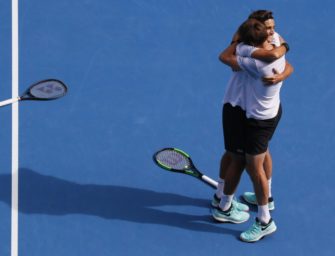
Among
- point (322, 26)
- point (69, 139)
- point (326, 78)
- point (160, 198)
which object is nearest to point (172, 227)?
point (160, 198)

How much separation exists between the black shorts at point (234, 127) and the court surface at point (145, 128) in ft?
2.67

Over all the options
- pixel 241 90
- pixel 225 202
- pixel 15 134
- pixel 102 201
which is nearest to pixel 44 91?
pixel 15 134

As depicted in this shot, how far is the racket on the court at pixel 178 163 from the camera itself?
6289mm

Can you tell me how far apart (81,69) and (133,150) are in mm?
1205

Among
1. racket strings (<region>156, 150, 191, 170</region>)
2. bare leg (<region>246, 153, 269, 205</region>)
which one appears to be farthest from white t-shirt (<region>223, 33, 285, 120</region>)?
racket strings (<region>156, 150, 191, 170</region>)

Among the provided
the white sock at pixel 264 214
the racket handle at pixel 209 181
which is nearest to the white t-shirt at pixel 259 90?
the white sock at pixel 264 214

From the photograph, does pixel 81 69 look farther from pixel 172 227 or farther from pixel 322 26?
pixel 322 26

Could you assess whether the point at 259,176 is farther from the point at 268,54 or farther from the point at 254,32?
the point at 254,32

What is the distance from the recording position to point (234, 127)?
5688 mm

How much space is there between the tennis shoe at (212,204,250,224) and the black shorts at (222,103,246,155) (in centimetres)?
64

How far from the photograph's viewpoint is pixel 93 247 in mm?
5918

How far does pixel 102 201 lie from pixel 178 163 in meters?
0.73

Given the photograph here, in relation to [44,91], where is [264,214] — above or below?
below

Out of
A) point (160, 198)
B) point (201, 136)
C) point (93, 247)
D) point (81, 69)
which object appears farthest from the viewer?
point (81, 69)
